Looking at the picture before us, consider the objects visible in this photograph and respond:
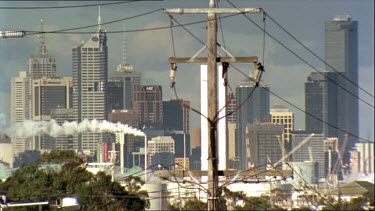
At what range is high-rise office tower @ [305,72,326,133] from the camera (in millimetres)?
149250

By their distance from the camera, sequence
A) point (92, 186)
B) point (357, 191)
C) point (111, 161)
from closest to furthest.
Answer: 1. point (92, 186)
2. point (357, 191)
3. point (111, 161)

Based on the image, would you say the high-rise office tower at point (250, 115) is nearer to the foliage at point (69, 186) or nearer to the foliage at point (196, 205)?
the foliage at point (196, 205)

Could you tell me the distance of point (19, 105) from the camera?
460 feet

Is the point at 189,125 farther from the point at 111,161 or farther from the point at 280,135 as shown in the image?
the point at 280,135

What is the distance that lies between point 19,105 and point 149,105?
30768 millimetres

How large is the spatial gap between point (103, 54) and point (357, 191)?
65320mm

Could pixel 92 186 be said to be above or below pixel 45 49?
below

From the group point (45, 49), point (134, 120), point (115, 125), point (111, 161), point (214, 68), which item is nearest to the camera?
point (214, 68)

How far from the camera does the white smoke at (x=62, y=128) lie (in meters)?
116

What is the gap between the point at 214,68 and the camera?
110 feet

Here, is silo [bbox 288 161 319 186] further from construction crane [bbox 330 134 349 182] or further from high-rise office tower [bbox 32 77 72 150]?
high-rise office tower [bbox 32 77 72 150]

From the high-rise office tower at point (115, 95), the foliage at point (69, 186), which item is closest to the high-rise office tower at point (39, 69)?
the high-rise office tower at point (115, 95)

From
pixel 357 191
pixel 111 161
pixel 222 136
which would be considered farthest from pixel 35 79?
pixel 357 191

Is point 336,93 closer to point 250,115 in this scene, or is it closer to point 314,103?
point 250,115
